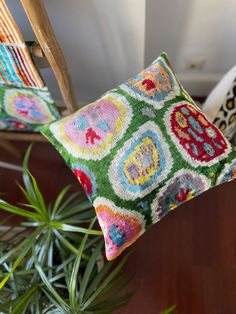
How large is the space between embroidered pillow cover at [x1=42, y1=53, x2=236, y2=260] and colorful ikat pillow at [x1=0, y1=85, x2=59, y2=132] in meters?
0.22

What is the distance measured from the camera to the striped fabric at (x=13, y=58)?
24.9 inches

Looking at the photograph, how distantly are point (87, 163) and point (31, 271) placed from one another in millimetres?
332

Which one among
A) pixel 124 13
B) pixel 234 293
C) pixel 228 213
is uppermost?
pixel 124 13

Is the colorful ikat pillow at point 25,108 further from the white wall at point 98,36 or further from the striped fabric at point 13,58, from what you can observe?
the white wall at point 98,36

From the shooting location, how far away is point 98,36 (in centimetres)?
91

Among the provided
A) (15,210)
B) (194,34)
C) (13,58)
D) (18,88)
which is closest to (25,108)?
(18,88)

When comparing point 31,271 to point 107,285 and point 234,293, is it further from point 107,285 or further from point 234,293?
point 234,293

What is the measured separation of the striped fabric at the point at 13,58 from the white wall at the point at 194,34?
0.41 m

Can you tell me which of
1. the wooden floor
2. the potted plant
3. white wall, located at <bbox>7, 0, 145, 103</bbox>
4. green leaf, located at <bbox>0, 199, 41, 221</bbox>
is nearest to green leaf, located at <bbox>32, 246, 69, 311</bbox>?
the potted plant

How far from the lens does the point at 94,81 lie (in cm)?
116

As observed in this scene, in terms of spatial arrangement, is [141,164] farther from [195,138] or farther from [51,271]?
[51,271]

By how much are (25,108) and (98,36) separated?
0.30 metres

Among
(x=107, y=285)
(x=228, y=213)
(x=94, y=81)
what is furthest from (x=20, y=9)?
(x=228, y=213)

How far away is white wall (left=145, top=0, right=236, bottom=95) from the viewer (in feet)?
3.07
